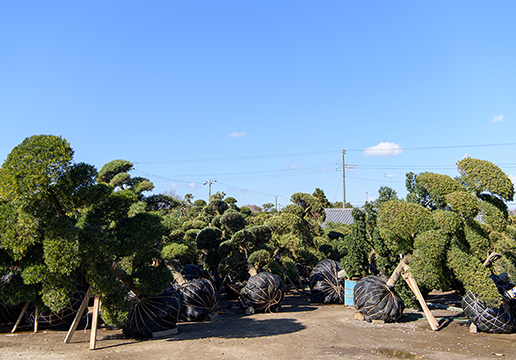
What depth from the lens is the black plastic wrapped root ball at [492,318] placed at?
10.3 meters

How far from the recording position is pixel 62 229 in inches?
317

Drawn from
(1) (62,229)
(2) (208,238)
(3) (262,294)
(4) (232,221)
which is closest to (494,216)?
(3) (262,294)

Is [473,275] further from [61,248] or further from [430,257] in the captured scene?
[61,248]

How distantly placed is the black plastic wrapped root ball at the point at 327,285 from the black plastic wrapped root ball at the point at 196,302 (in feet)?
17.1

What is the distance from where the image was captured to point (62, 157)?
806cm

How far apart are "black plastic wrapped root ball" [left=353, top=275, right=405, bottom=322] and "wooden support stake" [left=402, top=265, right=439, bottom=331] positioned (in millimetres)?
741

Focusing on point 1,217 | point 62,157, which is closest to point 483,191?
point 62,157

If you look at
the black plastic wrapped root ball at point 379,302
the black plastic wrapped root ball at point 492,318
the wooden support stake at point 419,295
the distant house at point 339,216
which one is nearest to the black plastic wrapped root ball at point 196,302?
the black plastic wrapped root ball at point 379,302

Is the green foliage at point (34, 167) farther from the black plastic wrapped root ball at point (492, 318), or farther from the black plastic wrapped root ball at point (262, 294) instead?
the black plastic wrapped root ball at point (492, 318)

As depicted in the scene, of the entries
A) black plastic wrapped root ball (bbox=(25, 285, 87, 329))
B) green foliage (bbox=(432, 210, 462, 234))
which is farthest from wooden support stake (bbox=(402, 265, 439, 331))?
black plastic wrapped root ball (bbox=(25, 285, 87, 329))

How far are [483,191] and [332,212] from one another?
117ft

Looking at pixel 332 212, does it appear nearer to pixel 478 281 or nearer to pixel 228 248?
pixel 228 248

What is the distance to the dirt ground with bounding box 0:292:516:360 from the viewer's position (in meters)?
8.60

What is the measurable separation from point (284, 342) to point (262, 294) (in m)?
3.92
